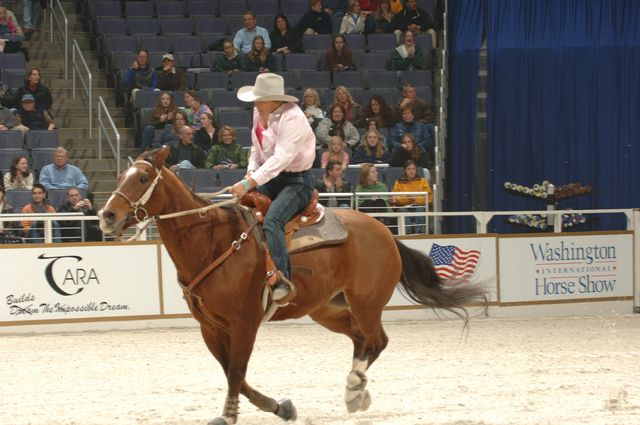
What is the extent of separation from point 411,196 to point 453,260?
1184 millimetres

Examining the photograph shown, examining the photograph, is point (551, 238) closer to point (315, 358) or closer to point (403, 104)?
point (403, 104)

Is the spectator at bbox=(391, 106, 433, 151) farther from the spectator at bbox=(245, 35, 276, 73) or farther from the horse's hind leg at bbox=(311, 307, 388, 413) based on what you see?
the horse's hind leg at bbox=(311, 307, 388, 413)

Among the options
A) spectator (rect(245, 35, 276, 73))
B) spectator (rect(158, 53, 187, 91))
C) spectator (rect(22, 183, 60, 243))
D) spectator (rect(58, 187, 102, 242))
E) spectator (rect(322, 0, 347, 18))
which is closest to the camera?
spectator (rect(58, 187, 102, 242))

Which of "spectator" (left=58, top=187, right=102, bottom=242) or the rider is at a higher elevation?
the rider

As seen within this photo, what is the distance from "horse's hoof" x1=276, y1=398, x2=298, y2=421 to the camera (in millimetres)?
6891

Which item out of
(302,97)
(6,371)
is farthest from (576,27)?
(6,371)

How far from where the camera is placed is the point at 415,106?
639 inches

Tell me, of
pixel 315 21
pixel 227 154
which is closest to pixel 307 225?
pixel 227 154

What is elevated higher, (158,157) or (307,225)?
(158,157)

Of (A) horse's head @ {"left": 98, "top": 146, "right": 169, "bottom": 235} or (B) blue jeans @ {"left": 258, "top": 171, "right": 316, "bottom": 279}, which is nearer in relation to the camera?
(A) horse's head @ {"left": 98, "top": 146, "right": 169, "bottom": 235}

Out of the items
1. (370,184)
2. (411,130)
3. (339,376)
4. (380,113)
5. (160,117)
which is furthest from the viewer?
(380,113)

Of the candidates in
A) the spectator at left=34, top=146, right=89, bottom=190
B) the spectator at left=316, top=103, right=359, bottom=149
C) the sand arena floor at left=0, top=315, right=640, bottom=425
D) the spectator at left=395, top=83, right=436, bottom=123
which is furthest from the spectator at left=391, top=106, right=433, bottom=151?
the spectator at left=34, top=146, right=89, bottom=190

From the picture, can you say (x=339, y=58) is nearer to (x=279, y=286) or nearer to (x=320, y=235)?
(x=320, y=235)

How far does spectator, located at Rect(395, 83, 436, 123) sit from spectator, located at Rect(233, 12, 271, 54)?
290cm
